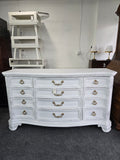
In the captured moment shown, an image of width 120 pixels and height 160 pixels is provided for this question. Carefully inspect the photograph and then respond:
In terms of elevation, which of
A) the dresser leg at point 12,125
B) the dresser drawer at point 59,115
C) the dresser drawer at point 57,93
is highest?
the dresser drawer at point 57,93

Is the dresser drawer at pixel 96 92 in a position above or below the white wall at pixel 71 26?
below

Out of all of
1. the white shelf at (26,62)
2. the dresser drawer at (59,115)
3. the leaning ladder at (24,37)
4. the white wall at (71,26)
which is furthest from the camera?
the white wall at (71,26)

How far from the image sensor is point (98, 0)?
2238 millimetres

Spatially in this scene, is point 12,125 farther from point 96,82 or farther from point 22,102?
point 96,82

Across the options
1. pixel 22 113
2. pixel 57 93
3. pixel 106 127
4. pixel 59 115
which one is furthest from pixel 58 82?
pixel 106 127

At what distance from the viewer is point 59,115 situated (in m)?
1.52

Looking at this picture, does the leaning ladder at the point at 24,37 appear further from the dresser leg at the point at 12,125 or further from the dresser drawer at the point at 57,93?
the dresser leg at the point at 12,125

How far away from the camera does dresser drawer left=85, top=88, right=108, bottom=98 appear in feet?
4.76

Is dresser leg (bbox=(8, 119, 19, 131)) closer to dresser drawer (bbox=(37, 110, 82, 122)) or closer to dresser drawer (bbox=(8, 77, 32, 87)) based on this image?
dresser drawer (bbox=(37, 110, 82, 122))

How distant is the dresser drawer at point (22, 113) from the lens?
5.09 ft

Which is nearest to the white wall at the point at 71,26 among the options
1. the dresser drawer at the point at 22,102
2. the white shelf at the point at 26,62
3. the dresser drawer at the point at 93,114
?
the white shelf at the point at 26,62

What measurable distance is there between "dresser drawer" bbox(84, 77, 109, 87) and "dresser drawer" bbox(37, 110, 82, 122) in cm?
45

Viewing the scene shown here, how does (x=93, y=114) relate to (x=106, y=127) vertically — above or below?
above

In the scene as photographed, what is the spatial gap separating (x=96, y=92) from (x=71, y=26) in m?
1.74
